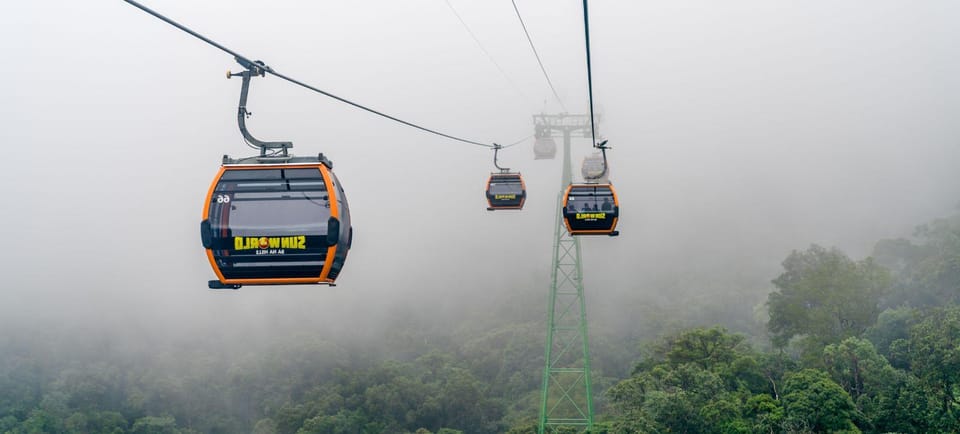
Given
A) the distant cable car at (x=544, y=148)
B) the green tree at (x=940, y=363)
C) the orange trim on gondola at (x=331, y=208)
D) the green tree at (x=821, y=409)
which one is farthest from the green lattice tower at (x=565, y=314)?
the orange trim on gondola at (x=331, y=208)

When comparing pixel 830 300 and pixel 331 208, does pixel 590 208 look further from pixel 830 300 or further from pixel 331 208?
pixel 830 300

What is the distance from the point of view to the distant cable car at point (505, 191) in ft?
88.5

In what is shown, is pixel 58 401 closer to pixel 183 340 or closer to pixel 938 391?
pixel 183 340

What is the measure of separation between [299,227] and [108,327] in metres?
152

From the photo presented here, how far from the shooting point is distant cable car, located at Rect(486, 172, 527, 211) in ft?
88.5

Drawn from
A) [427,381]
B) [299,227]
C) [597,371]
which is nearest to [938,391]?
[299,227]

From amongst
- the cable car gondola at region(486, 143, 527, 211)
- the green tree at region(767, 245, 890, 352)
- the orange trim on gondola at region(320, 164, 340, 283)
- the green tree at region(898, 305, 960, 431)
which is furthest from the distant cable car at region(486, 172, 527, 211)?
the green tree at region(767, 245, 890, 352)

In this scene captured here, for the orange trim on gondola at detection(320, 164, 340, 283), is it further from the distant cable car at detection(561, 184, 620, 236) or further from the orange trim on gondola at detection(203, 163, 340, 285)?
the distant cable car at detection(561, 184, 620, 236)

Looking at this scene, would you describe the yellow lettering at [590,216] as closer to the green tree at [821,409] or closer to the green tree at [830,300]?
the green tree at [821,409]

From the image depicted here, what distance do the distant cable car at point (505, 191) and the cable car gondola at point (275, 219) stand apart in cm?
1725

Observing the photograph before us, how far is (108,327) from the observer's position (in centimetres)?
14488

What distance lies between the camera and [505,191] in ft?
88.9

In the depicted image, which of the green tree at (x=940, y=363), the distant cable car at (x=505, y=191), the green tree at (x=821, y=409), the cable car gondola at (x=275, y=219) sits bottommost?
the green tree at (x=821, y=409)

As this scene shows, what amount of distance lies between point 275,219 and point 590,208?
11939mm
